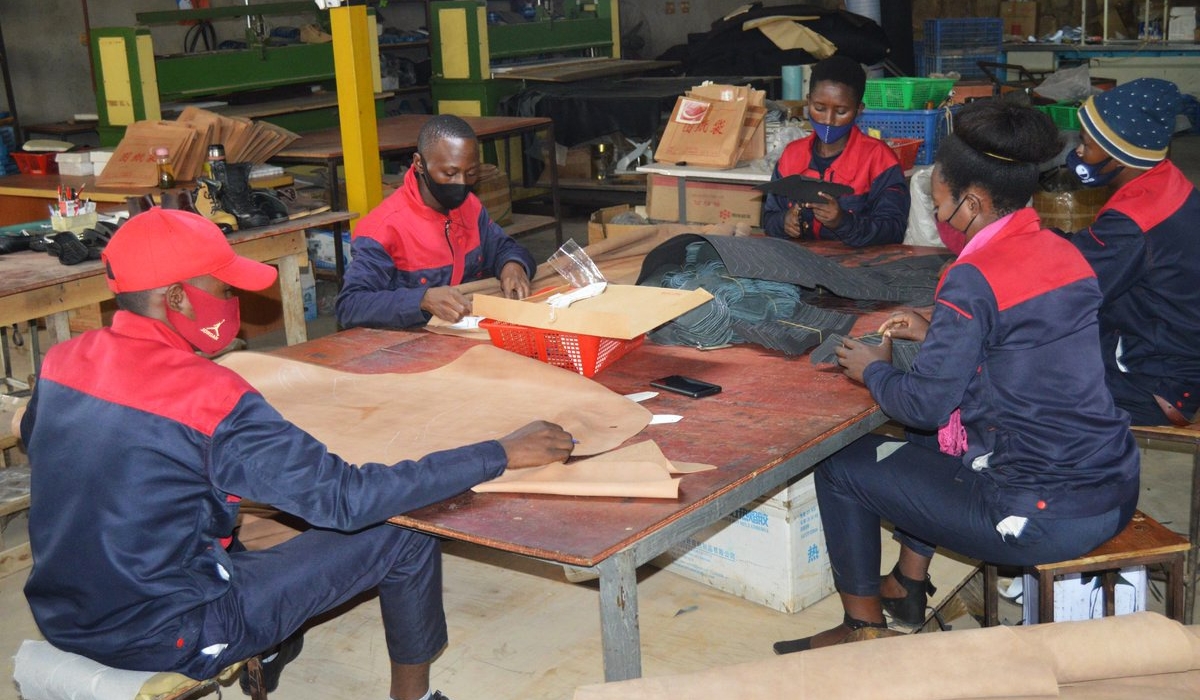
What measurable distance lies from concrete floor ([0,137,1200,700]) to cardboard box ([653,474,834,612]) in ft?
0.15

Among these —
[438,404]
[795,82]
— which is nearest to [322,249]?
[795,82]

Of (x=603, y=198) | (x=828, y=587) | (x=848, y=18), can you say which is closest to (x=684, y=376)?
(x=828, y=587)

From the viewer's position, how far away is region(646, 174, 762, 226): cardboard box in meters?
5.68

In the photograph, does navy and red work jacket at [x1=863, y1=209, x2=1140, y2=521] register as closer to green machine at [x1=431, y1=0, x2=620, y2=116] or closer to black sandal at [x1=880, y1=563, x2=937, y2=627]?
black sandal at [x1=880, y1=563, x2=937, y2=627]

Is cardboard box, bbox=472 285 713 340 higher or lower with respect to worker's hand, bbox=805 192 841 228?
lower

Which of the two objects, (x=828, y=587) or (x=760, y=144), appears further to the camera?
(x=760, y=144)

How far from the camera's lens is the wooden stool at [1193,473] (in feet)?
9.77

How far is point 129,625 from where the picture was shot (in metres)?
2.05

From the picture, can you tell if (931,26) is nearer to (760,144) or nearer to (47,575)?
(760,144)

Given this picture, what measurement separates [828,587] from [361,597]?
1398 mm

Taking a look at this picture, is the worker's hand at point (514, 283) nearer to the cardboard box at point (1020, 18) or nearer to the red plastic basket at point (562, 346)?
the red plastic basket at point (562, 346)

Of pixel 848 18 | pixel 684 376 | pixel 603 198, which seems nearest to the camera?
pixel 684 376

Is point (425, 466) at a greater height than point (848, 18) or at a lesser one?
lesser

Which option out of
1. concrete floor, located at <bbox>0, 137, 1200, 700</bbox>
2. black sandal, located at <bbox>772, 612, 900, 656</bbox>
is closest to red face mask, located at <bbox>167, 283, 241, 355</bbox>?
concrete floor, located at <bbox>0, 137, 1200, 700</bbox>
